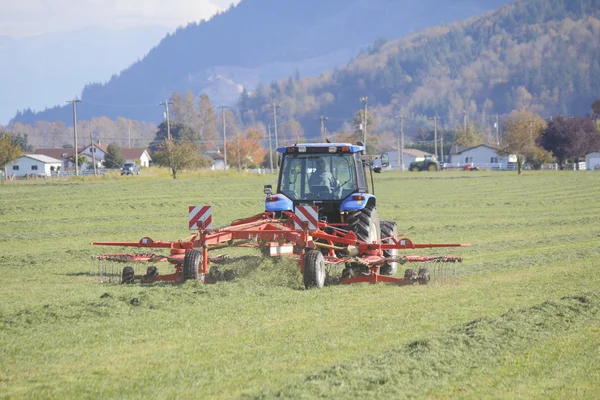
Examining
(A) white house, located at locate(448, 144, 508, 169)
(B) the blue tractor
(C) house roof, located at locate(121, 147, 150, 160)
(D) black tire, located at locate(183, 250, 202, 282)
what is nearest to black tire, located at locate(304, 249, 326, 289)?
(D) black tire, located at locate(183, 250, 202, 282)

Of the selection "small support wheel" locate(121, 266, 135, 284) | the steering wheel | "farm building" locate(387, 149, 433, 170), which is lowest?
"small support wheel" locate(121, 266, 135, 284)

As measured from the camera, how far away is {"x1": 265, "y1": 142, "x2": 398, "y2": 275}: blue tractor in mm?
15469

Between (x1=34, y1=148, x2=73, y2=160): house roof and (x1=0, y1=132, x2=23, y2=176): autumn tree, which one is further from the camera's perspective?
(x1=34, y1=148, x2=73, y2=160): house roof

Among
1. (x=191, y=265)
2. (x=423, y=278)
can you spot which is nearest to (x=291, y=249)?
(x=191, y=265)

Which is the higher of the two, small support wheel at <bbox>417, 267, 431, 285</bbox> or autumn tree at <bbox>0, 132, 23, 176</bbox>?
autumn tree at <bbox>0, 132, 23, 176</bbox>

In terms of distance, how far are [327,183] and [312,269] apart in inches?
113

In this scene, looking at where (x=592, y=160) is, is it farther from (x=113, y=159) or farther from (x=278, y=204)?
(x=278, y=204)

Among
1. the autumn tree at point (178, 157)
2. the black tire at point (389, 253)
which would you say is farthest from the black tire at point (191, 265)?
the autumn tree at point (178, 157)

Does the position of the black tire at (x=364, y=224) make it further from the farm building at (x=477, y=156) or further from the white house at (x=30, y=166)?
the farm building at (x=477, y=156)

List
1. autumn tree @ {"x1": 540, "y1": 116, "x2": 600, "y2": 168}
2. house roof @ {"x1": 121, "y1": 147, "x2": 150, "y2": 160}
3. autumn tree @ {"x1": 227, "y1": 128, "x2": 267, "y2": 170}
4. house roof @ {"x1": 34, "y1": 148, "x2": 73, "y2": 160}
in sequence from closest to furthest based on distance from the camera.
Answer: autumn tree @ {"x1": 540, "y1": 116, "x2": 600, "y2": 168}
autumn tree @ {"x1": 227, "y1": 128, "x2": 267, "y2": 170}
house roof @ {"x1": 34, "y1": 148, "x2": 73, "y2": 160}
house roof @ {"x1": 121, "y1": 147, "x2": 150, "y2": 160}

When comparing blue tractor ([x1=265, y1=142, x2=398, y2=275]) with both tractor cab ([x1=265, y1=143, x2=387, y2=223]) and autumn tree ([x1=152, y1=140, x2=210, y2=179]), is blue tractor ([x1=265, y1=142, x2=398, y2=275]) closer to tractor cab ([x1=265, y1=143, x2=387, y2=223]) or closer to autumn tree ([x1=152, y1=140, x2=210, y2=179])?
tractor cab ([x1=265, y1=143, x2=387, y2=223])

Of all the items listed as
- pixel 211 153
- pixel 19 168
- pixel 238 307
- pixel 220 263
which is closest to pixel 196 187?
pixel 220 263

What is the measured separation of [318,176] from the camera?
15930 millimetres

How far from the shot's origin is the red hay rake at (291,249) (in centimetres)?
1352
